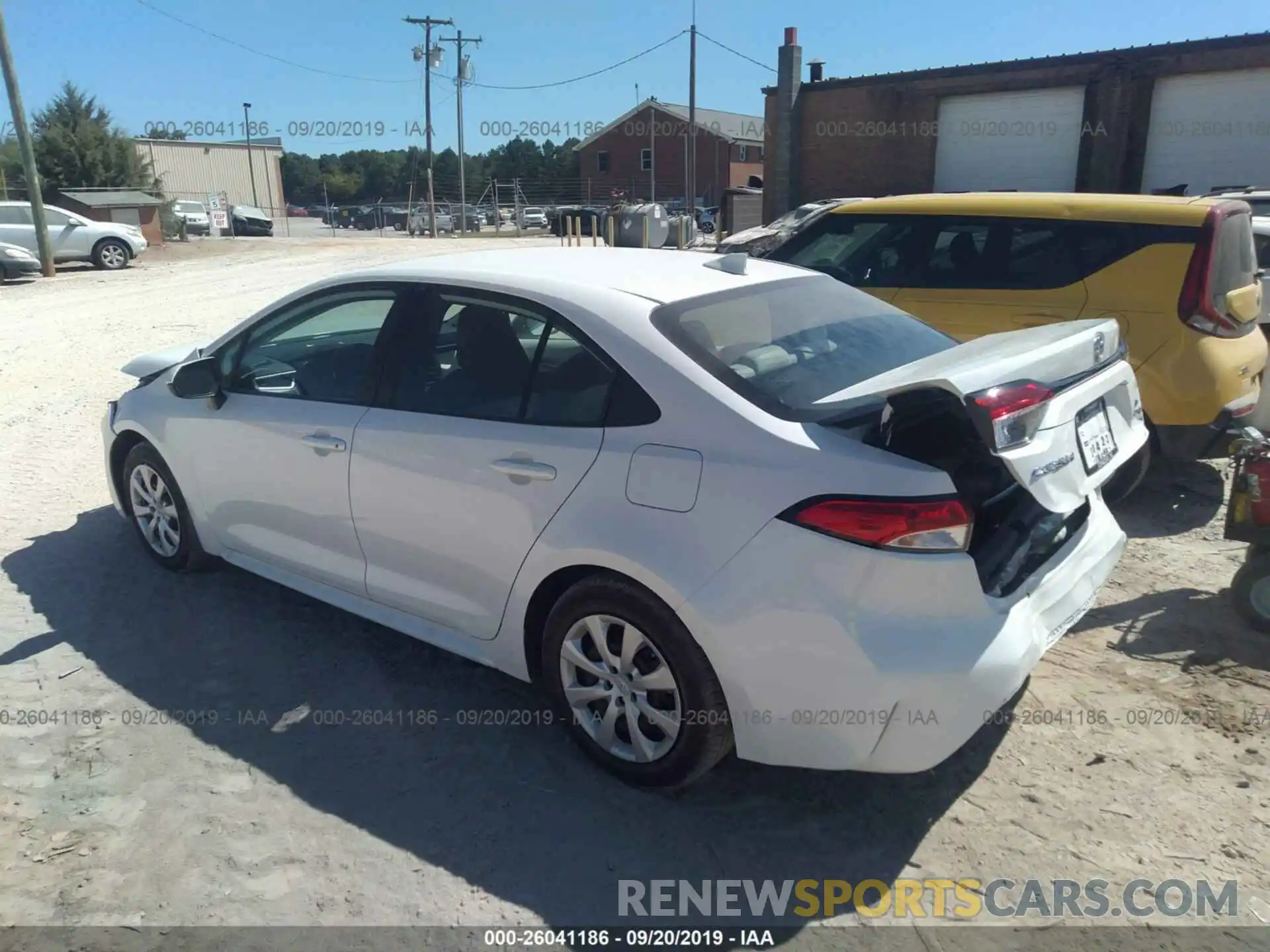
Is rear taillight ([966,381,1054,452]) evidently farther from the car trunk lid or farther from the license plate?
the license plate

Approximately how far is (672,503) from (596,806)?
1.03 metres

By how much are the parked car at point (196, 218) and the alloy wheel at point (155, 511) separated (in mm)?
41953

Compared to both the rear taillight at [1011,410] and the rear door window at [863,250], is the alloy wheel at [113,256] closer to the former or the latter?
the rear door window at [863,250]

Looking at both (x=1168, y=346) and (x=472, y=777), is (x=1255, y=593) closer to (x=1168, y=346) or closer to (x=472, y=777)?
(x=1168, y=346)

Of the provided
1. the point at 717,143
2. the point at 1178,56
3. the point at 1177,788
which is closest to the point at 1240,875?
the point at 1177,788

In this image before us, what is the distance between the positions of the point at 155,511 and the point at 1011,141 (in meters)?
24.1

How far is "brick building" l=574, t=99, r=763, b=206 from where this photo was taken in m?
59.1

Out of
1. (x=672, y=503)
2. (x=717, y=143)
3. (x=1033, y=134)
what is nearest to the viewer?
(x=672, y=503)

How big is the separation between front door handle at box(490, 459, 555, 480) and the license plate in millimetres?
1655

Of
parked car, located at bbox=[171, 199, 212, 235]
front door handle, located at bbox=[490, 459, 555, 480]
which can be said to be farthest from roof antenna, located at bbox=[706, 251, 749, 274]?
parked car, located at bbox=[171, 199, 212, 235]

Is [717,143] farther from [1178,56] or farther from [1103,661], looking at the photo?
[1103,661]

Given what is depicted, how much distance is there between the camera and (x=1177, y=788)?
315 centimetres

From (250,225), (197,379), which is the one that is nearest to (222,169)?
(250,225)

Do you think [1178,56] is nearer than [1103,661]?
No
